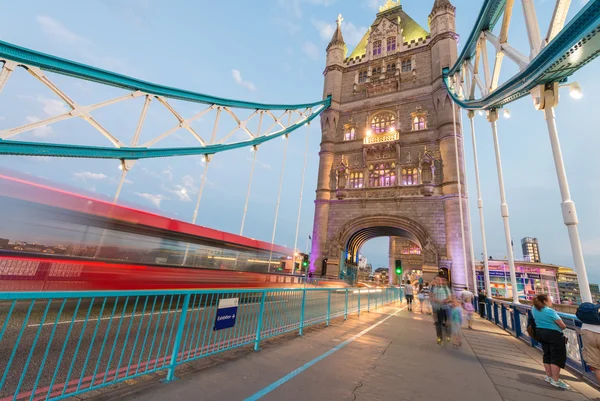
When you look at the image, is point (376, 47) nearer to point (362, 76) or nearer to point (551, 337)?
point (362, 76)

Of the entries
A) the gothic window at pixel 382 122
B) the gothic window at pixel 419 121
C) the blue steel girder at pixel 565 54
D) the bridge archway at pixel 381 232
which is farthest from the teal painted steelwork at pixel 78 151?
the gothic window at pixel 419 121

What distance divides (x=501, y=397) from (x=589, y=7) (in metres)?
7.34

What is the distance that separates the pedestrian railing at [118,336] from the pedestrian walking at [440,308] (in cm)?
292

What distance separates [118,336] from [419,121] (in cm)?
2804

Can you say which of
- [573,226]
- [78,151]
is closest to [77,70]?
[78,151]

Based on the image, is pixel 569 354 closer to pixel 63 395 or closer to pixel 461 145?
pixel 63 395

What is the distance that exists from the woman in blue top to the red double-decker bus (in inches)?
390

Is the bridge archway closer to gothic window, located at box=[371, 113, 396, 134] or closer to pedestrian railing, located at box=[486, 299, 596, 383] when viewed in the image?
pedestrian railing, located at box=[486, 299, 596, 383]

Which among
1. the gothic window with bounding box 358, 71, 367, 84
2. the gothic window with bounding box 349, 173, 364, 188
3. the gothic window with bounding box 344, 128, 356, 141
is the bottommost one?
the gothic window with bounding box 349, 173, 364, 188

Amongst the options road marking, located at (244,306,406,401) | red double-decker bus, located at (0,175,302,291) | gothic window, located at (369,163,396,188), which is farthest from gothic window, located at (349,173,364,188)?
road marking, located at (244,306,406,401)

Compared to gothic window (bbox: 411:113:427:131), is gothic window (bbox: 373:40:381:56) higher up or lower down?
higher up

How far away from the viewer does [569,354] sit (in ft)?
17.8

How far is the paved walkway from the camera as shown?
3.05 metres

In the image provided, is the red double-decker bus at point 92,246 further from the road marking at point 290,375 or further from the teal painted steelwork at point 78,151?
the road marking at point 290,375
